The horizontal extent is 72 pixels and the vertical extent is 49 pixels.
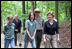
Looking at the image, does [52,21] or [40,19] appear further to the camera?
[40,19]

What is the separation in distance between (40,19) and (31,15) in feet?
2.93

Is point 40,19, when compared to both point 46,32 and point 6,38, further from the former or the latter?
point 6,38

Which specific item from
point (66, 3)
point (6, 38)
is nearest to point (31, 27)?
point (6, 38)

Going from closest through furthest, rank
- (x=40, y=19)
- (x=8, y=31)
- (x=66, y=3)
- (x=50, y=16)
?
(x=50, y=16) < (x=8, y=31) < (x=40, y=19) < (x=66, y=3)

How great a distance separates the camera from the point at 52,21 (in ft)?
14.5

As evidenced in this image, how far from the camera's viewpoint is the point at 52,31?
4395 millimetres

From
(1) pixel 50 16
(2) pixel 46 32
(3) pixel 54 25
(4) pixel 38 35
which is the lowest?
(4) pixel 38 35

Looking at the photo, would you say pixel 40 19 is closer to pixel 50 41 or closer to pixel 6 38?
pixel 50 41

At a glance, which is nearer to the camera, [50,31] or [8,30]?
[50,31]

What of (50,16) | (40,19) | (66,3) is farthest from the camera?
(66,3)

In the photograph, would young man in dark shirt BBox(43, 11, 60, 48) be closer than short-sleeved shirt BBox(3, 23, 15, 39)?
Yes

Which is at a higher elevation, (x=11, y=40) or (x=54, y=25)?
(x=54, y=25)

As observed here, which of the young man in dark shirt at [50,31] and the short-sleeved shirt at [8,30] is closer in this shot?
the young man in dark shirt at [50,31]

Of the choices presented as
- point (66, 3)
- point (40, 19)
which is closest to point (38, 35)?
point (40, 19)
